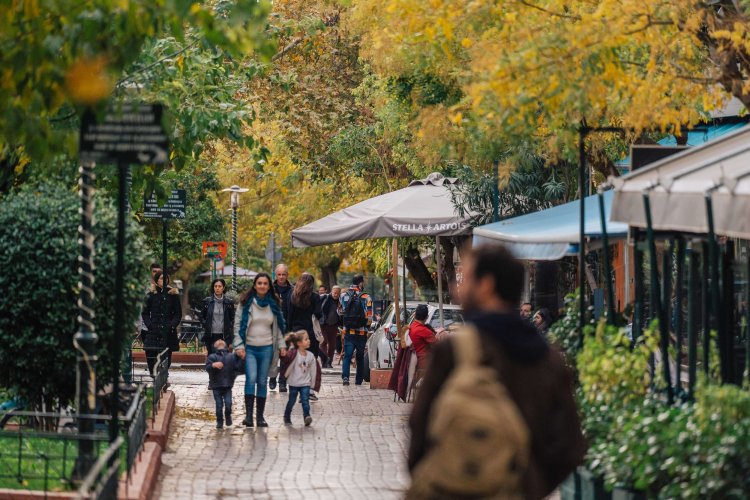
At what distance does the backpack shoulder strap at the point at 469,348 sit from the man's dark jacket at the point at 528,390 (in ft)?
0.07

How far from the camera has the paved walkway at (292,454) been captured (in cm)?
1112

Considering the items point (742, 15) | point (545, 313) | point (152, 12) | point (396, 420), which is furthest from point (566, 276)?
point (152, 12)

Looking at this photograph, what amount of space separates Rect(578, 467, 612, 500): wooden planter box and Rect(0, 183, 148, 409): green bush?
4265 millimetres

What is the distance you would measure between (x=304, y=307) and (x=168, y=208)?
2770 millimetres

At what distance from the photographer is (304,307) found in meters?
19.7

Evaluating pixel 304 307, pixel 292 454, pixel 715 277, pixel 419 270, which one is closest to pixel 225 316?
pixel 304 307

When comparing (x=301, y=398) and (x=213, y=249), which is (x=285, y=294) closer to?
(x=301, y=398)

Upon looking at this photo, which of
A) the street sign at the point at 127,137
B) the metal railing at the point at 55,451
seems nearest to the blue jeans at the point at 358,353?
the metal railing at the point at 55,451

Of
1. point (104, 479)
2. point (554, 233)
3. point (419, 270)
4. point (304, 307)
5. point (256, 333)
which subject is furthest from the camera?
point (419, 270)

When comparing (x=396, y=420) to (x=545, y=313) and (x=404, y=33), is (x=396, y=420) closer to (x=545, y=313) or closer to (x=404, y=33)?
(x=545, y=313)

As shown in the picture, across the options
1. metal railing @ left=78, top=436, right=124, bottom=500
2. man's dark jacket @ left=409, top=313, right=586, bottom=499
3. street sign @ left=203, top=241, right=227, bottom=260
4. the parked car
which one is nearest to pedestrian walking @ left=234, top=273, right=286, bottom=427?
the parked car

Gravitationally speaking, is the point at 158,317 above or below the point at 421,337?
above

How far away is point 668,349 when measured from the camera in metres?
9.03

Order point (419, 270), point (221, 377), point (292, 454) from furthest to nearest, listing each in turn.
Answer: point (419, 270)
point (221, 377)
point (292, 454)
